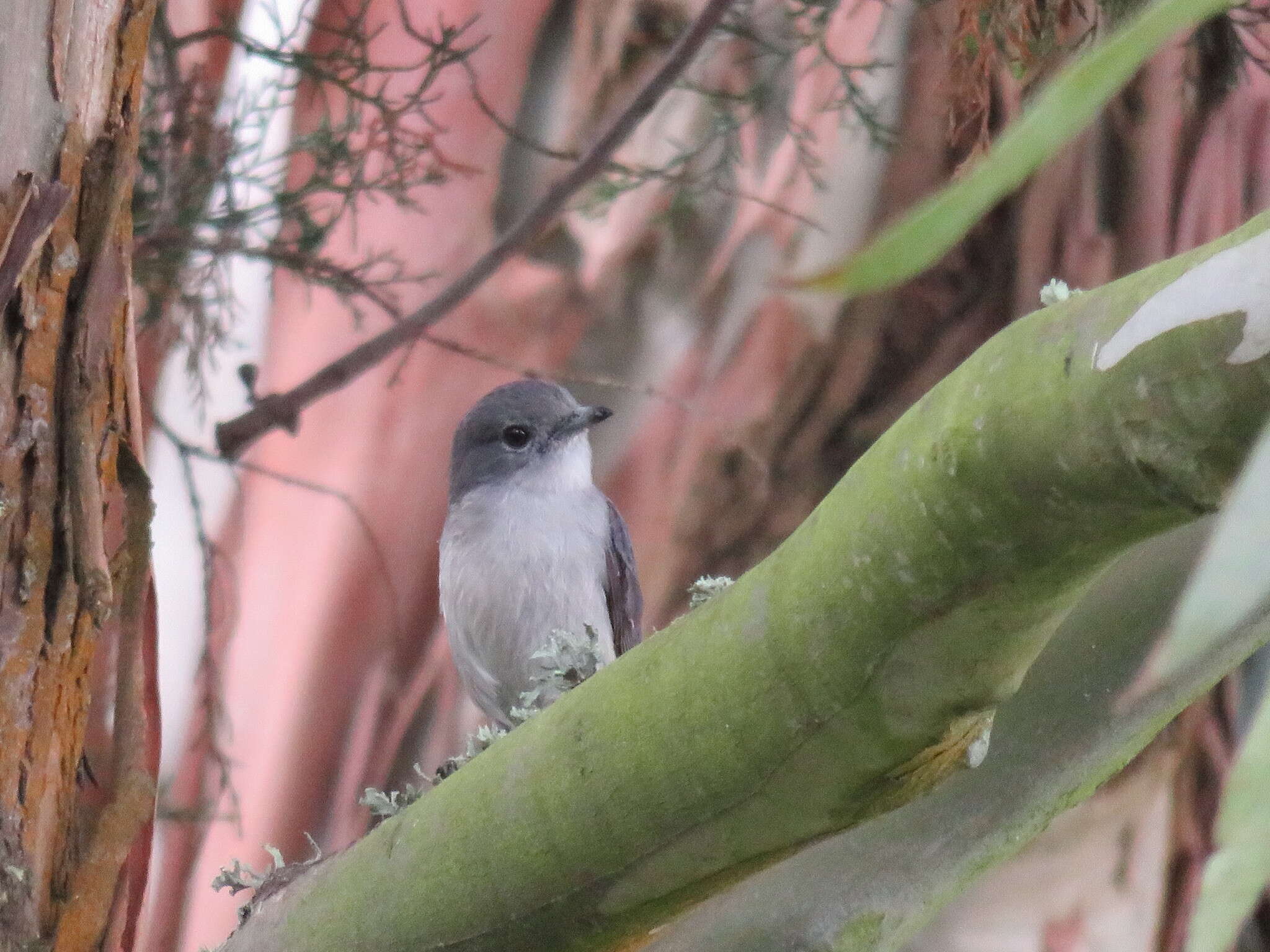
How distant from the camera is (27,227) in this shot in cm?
81

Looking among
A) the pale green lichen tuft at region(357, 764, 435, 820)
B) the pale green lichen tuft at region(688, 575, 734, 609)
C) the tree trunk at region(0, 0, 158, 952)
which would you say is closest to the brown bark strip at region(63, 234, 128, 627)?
the tree trunk at region(0, 0, 158, 952)

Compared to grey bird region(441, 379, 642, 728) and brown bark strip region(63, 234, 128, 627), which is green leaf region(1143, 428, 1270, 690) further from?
grey bird region(441, 379, 642, 728)

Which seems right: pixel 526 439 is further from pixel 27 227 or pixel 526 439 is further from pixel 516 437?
pixel 27 227

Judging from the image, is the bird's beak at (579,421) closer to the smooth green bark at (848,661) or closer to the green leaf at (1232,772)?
the smooth green bark at (848,661)

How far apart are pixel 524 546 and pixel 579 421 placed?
0.21m

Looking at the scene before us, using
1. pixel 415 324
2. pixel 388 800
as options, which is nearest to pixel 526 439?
pixel 415 324

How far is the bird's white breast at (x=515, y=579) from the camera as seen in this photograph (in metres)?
1.55

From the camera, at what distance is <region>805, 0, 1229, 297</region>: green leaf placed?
180mm

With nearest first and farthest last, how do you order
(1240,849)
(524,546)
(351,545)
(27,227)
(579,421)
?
(1240,849) < (27,227) < (524,546) < (579,421) < (351,545)

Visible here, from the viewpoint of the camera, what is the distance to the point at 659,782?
0.57 m

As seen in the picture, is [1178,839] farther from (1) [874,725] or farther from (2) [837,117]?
(1) [874,725]

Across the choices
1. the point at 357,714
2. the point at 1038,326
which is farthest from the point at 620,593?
the point at 1038,326

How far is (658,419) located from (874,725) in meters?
1.73

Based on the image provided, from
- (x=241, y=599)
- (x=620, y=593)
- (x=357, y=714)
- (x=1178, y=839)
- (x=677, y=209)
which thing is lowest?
(x=1178, y=839)
